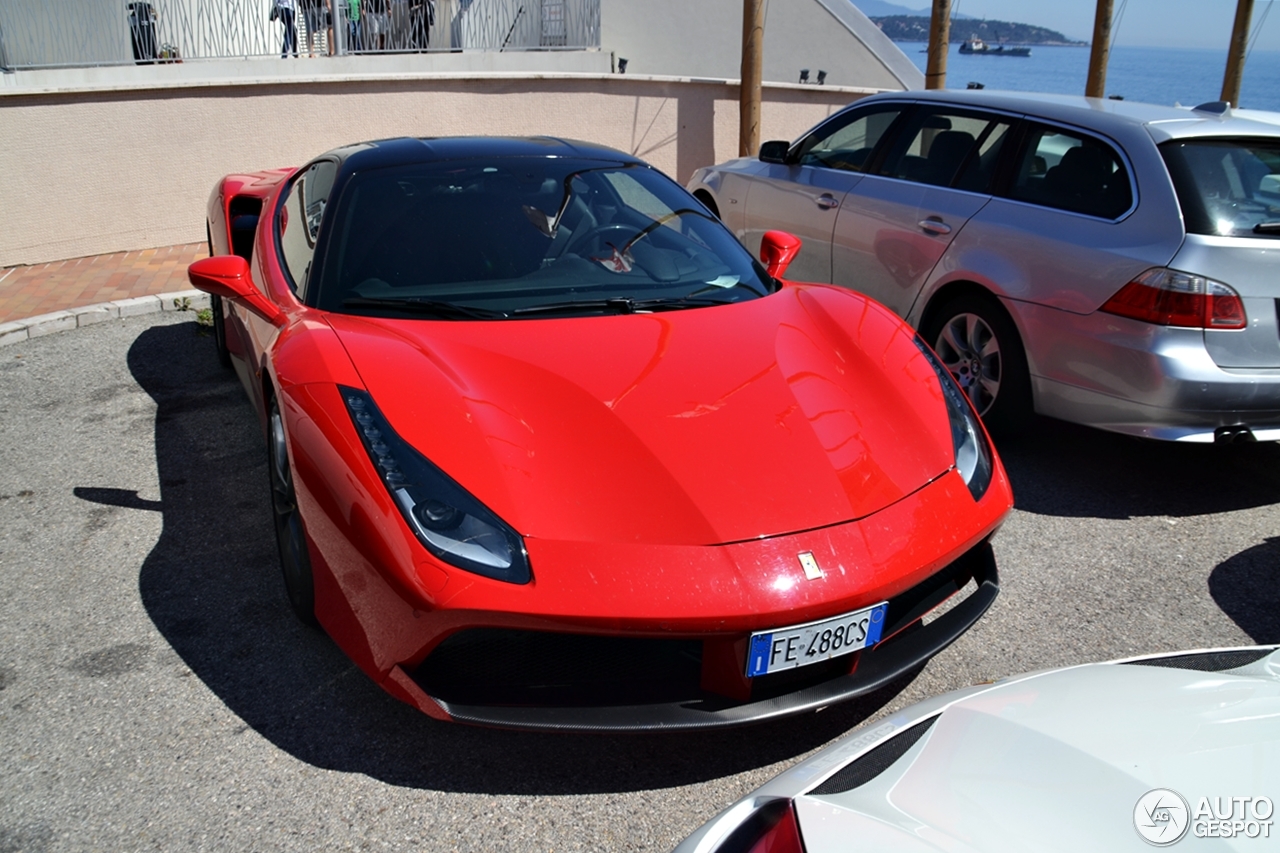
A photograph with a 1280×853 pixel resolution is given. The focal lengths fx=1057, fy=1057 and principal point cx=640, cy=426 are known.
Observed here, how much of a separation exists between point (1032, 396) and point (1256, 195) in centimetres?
112

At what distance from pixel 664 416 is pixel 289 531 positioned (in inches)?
45.0

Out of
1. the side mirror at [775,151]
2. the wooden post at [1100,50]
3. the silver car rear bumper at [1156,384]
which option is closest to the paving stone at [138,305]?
the side mirror at [775,151]

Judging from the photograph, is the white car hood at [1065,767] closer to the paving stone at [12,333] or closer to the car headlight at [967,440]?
the car headlight at [967,440]

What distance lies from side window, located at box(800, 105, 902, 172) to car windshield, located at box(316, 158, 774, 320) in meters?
1.95

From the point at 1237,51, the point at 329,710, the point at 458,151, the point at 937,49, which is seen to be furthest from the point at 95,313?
the point at 1237,51

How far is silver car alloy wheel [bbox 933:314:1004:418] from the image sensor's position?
4.52 meters

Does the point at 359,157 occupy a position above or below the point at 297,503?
above

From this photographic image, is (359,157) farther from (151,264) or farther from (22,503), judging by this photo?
(151,264)

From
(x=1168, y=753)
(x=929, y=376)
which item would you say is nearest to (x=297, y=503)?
(x=929, y=376)

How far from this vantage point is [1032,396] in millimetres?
4348

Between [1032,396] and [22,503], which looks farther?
[1032,396]

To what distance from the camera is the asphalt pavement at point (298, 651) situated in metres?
2.35

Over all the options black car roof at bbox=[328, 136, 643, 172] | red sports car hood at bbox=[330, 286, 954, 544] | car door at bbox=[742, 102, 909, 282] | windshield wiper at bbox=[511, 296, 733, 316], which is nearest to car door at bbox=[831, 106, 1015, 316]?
car door at bbox=[742, 102, 909, 282]

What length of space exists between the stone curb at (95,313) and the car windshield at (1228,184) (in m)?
5.54
